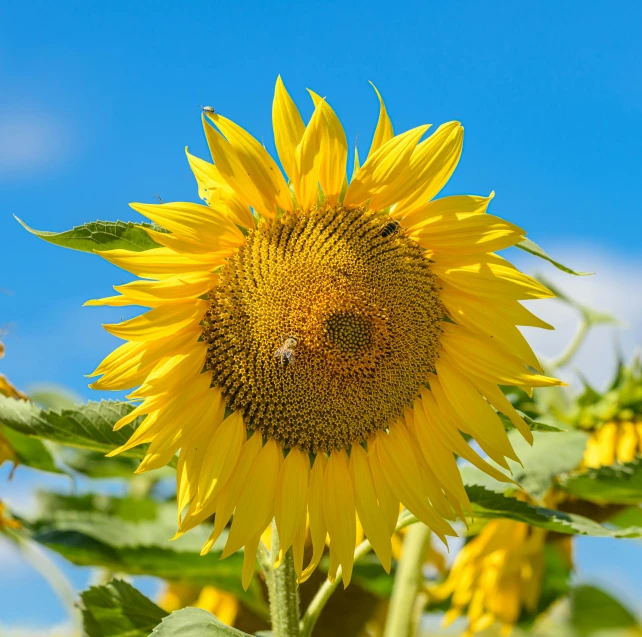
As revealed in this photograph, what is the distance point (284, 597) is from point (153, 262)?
3.26ft

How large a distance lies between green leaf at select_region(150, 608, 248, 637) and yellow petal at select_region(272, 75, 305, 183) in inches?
46.9

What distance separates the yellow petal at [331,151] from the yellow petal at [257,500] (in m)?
0.74

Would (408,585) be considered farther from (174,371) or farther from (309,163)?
(309,163)

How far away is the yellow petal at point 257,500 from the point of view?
7.50ft

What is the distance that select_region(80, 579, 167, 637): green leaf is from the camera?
8.79ft

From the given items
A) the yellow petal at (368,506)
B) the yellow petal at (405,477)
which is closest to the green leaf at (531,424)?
the yellow petal at (405,477)

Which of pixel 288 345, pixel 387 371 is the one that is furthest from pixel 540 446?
pixel 288 345

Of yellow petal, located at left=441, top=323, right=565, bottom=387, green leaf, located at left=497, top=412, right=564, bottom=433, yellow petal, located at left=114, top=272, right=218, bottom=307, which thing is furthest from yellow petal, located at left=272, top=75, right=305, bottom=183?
green leaf, located at left=497, top=412, right=564, bottom=433

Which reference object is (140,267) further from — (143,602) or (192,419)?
(143,602)

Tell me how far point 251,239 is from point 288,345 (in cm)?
31

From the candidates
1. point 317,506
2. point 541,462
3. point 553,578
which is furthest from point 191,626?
point 553,578

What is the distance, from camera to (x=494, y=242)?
7.47 feet

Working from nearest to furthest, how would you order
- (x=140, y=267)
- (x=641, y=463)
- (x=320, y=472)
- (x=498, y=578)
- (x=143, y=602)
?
(x=140, y=267) < (x=320, y=472) < (x=143, y=602) < (x=641, y=463) < (x=498, y=578)

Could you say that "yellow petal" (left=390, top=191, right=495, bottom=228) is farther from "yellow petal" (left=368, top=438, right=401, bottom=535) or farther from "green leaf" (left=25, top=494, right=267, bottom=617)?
"green leaf" (left=25, top=494, right=267, bottom=617)
